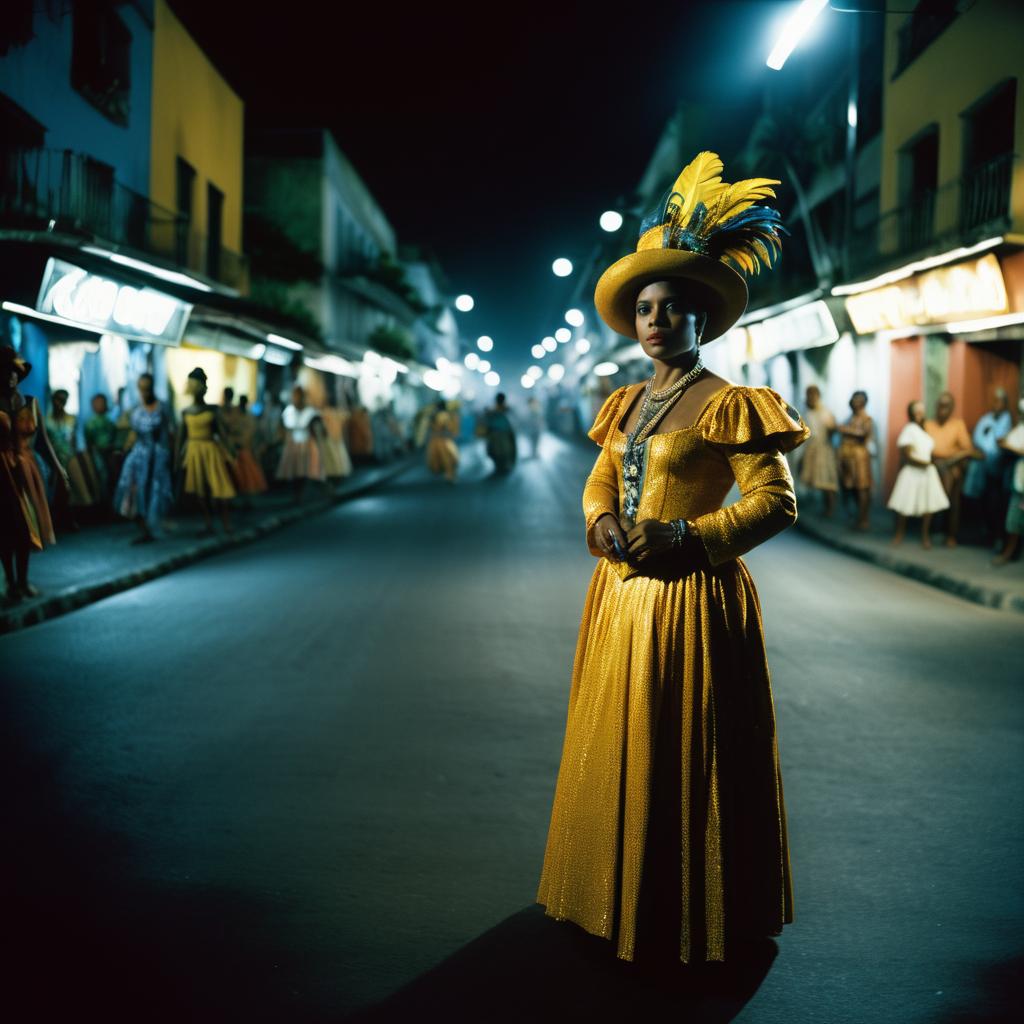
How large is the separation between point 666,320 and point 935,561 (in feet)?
32.9

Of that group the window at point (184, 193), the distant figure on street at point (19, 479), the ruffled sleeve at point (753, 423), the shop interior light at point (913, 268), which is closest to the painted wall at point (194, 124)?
the window at point (184, 193)

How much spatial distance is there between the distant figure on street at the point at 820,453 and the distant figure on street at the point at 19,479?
11.0 metres

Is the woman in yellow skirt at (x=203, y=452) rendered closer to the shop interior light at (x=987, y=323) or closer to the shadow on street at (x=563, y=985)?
the shop interior light at (x=987, y=323)

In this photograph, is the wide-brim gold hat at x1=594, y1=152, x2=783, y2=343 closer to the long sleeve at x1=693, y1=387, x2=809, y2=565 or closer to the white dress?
the long sleeve at x1=693, y1=387, x2=809, y2=565

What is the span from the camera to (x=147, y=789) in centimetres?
474

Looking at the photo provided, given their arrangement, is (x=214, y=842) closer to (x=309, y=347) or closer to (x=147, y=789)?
(x=147, y=789)

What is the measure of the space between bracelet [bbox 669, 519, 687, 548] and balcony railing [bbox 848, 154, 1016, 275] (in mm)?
12944

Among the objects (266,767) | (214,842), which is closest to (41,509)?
(266,767)

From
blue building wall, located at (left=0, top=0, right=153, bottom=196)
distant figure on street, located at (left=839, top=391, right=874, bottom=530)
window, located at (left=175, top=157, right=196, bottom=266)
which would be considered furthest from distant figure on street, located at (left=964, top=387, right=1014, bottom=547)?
window, located at (left=175, top=157, right=196, bottom=266)

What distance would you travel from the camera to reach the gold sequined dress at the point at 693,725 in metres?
2.98

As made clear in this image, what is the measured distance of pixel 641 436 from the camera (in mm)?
3178

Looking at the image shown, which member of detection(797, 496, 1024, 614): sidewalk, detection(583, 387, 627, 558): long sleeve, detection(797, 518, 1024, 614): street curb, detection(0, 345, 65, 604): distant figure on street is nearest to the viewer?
detection(583, 387, 627, 558): long sleeve

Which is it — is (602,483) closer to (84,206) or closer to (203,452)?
(203,452)

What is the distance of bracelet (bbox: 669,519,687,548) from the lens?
9.67 ft
